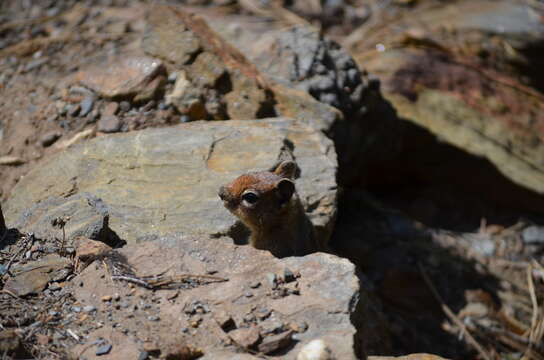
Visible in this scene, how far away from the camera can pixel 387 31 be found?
31.1 ft

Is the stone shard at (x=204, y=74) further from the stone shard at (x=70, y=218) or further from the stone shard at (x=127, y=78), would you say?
the stone shard at (x=70, y=218)

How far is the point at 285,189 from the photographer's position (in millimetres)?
4465

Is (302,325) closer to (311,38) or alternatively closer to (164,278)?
(164,278)

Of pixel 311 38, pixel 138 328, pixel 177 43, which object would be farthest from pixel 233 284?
pixel 311 38

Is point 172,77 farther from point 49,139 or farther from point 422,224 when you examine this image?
point 422,224

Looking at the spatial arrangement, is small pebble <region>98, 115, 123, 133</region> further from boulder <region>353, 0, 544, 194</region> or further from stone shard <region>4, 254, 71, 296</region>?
boulder <region>353, 0, 544, 194</region>

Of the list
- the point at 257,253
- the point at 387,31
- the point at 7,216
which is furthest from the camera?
the point at 387,31

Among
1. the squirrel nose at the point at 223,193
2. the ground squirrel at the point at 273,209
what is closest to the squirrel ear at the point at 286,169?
the ground squirrel at the point at 273,209

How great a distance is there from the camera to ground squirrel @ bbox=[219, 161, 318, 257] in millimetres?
4402

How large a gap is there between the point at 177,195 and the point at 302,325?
6.05 ft

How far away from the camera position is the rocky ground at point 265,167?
11.1 feet

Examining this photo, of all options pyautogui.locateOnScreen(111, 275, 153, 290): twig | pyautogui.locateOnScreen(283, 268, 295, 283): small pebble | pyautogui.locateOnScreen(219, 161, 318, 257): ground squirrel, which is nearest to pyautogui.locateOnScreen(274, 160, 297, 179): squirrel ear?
pyautogui.locateOnScreen(219, 161, 318, 257): ground squirrel

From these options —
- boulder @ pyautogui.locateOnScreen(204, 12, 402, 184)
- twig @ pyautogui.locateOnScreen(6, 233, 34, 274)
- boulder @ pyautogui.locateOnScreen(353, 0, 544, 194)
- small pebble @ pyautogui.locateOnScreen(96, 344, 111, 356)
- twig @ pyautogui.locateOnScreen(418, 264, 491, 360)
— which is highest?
small pebble @ pyautogui.locateOnScreen(96, 344, 111, 356)

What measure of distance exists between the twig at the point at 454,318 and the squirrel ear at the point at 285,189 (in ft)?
9.66
